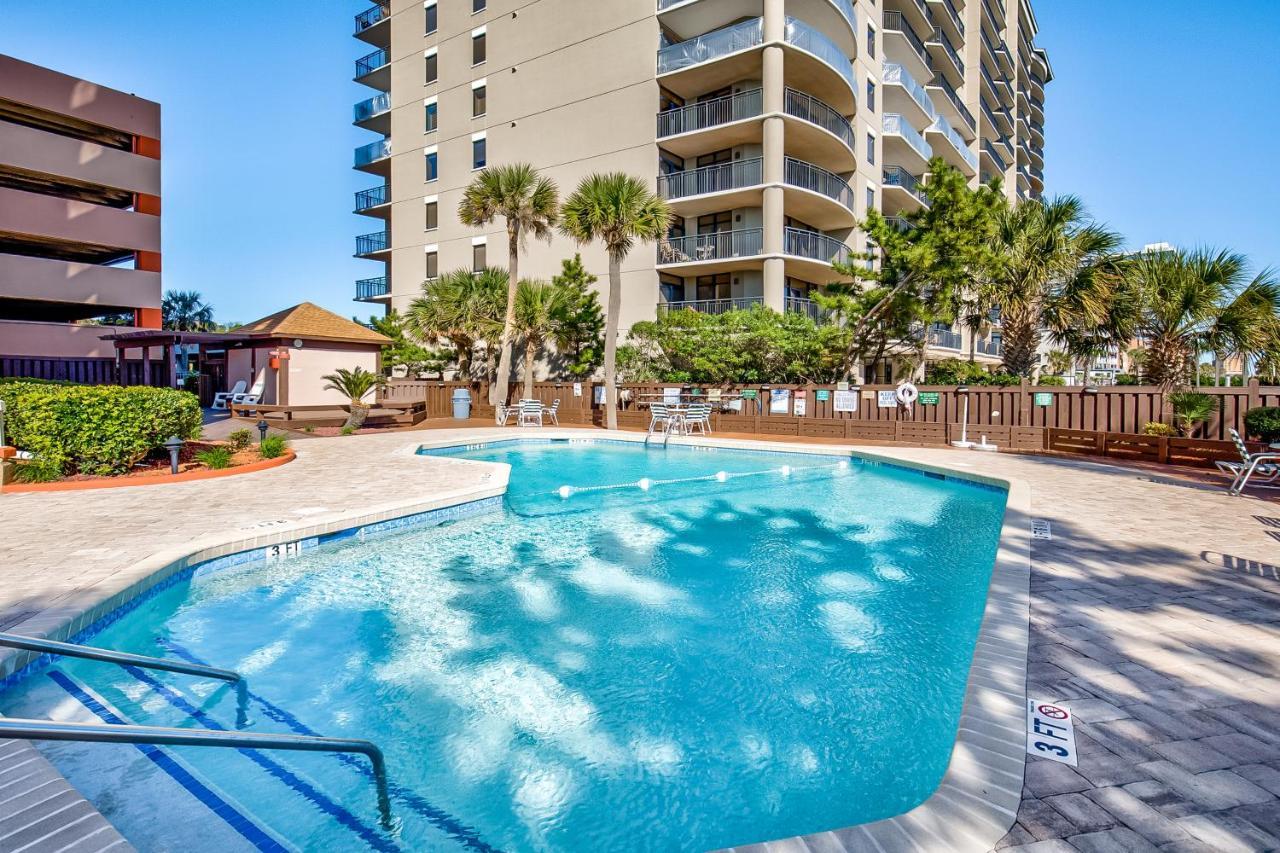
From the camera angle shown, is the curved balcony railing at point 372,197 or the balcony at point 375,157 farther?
the curved balcony railing at point 372,197

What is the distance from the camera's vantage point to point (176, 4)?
58.4ft

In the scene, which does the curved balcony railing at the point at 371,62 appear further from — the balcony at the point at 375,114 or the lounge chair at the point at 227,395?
the lounge chair at the point at 227,395

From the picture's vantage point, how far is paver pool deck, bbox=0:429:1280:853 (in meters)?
2.19

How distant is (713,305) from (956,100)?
19.8m

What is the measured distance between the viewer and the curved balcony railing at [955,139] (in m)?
30.0

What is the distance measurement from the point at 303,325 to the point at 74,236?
836 cm

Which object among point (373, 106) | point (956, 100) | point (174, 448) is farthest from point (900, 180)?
point (174, 448)

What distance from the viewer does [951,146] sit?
31750mm

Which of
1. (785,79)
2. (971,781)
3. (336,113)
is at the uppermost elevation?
(336,113)

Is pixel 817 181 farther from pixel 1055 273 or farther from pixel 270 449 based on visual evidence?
pixel 270 449

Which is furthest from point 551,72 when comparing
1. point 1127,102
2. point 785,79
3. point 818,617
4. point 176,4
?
point 818,617

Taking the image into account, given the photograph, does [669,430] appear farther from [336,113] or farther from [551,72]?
[336,113]

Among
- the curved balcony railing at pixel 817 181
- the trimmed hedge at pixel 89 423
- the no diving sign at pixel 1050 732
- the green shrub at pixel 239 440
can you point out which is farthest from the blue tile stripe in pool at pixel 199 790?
the curved balcony railing at pixel 817 181

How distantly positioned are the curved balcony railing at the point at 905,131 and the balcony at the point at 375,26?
970 inches
